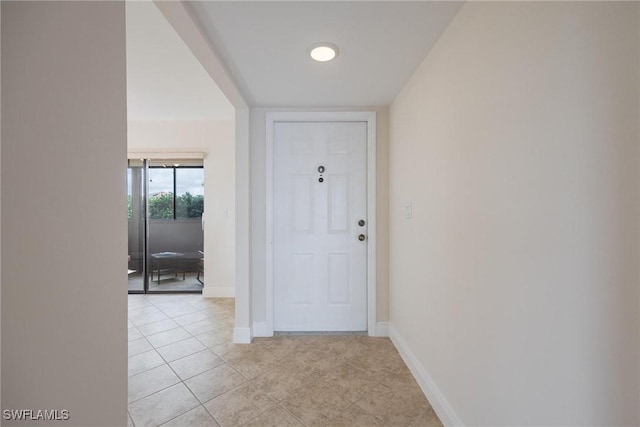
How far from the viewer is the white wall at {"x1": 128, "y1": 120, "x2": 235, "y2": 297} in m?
3.54

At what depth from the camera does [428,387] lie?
1589 millimetres

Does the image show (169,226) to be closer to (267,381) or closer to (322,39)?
(267,381)

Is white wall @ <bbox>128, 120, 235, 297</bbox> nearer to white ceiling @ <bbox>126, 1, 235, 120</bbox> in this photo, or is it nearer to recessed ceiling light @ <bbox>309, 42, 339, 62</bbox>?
white ceiling @ <bbox>126, 1, 235, 120</bbox>

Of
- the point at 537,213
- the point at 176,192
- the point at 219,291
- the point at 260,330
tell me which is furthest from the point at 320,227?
the point at 176,192

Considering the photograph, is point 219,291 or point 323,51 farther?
point 219,291

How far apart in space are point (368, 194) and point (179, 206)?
9.20 ft

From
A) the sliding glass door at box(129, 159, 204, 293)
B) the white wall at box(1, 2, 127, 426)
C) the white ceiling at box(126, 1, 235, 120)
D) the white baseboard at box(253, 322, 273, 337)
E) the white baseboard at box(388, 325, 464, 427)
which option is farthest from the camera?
the sliding glass door at box(129, 159, 204, 293)

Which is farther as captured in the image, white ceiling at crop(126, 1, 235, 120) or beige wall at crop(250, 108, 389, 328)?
beige wall at crop(250, 108, 389, 328)

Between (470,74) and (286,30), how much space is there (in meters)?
0.96

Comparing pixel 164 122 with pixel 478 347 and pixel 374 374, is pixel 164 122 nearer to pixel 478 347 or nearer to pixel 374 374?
pixel 374 374

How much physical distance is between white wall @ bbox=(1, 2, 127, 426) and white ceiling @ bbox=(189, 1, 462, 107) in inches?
28.1

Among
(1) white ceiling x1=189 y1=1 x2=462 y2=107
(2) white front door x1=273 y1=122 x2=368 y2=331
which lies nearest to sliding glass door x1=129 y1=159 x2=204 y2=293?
(2) white front door x1=273 y1=122 x2=368 y2=331

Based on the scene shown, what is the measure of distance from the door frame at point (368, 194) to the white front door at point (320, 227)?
5 centimetres

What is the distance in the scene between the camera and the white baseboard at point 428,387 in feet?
4.44
